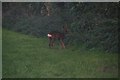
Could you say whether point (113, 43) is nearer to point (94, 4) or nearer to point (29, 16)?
point (94, 4)

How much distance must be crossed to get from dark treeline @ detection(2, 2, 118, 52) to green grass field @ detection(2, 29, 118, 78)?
13 cm

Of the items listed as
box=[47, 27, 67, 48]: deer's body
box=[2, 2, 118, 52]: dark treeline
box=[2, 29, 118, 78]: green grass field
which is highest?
box=[2, 2, 118, 52]: dark treeline

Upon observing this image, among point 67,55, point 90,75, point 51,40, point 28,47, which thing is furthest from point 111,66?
point 28,47

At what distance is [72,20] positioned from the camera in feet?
16.8

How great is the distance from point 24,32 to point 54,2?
70 centimetres

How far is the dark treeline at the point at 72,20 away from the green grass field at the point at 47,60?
130 millimetres

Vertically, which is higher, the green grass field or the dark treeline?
the dark treeline

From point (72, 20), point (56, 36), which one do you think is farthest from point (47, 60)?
point (72, 20)

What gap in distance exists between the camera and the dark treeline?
5.07 m

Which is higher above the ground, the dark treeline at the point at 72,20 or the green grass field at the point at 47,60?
the dark treeline at the point at 72,20

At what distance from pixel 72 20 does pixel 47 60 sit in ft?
2.53

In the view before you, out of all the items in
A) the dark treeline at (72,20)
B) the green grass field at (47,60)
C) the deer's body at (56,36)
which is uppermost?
the dark treeline at (72,20)

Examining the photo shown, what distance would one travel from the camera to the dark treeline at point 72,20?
5070 mm

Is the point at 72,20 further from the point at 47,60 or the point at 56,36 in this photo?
the point at 47,60
